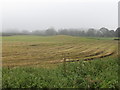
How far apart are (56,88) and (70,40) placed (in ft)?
79.3

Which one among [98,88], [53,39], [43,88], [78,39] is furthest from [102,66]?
[78,39]

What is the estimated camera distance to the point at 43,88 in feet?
17.1

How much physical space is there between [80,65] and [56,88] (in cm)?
283

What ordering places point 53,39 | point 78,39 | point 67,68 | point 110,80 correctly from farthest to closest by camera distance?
point 78,39
point 53,39
point 67,68
point 110,80

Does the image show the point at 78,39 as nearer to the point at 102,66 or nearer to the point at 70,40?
the point at 70,40

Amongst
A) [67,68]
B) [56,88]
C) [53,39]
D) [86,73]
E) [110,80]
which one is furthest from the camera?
[53,39]

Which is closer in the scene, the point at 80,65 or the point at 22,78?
the point at 22,78

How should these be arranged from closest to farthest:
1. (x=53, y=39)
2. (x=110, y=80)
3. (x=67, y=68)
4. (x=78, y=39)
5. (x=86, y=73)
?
(x=110, y=80) → (x=86, y=73) → (x=67, y=68) → (x=53, y=39) → (x=78, y=39)

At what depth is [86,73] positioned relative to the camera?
6.83 m

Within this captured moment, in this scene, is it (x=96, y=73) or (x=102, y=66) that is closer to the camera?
(x=96, y=73)

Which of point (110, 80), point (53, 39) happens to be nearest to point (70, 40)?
point (53, 39)

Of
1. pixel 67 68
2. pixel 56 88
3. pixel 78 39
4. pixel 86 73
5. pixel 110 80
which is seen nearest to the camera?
pixel 56 88

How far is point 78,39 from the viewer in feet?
94.2

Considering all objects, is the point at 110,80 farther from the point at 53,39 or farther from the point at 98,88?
the point at 53,39
